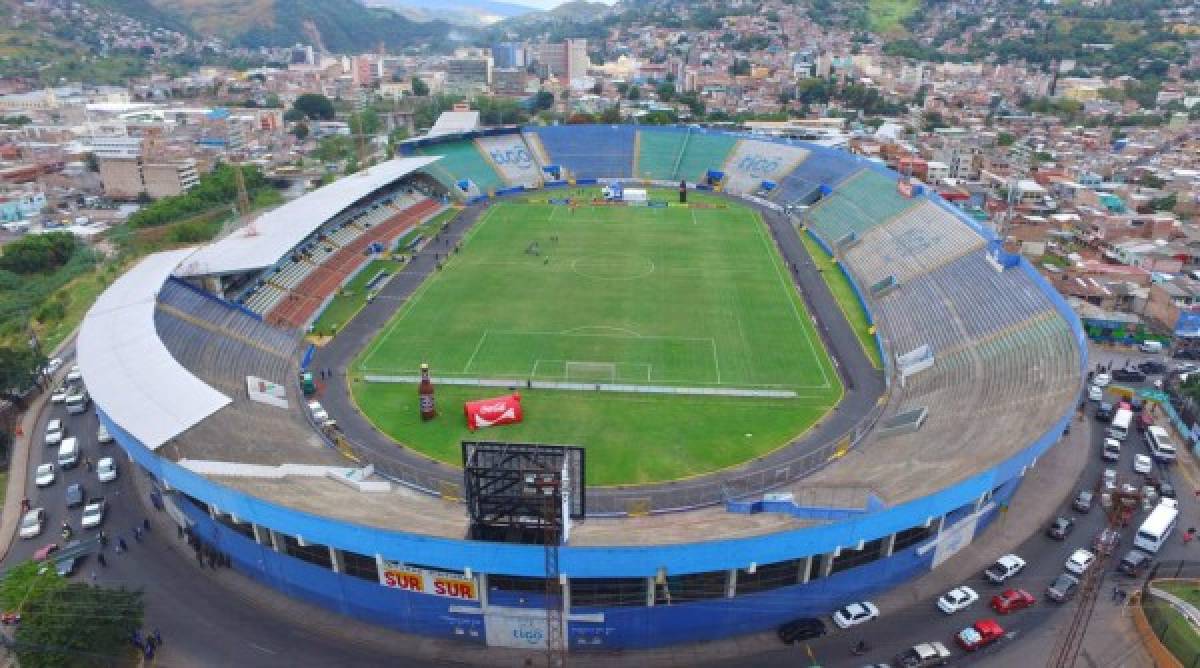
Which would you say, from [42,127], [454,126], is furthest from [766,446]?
[42,127]

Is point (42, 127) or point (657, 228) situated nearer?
point (657, 228)

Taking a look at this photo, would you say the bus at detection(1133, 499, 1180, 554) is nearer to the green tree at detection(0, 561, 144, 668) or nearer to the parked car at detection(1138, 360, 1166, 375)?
the parked car at detection(1138, 360, 1166, 375)

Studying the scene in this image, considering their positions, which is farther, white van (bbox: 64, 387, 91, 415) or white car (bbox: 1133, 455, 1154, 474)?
white van (bbox: 64, 387, 91, 415)

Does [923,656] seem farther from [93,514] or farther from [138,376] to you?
[93,514]

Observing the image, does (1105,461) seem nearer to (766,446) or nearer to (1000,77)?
(766,446)

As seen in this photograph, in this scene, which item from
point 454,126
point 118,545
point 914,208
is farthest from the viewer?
point 454,126

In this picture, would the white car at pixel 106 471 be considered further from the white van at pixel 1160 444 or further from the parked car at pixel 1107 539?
the white van at pixel 1160 444

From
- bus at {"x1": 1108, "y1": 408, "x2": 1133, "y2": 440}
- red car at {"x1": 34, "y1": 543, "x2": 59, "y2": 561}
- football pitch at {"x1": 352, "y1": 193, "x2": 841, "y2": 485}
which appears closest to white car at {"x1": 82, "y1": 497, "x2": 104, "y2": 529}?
red car at {"x1": 34, "y1": 543, "x2": 59, "y2": 561}

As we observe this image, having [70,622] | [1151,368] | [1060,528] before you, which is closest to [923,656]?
[1060,528]
